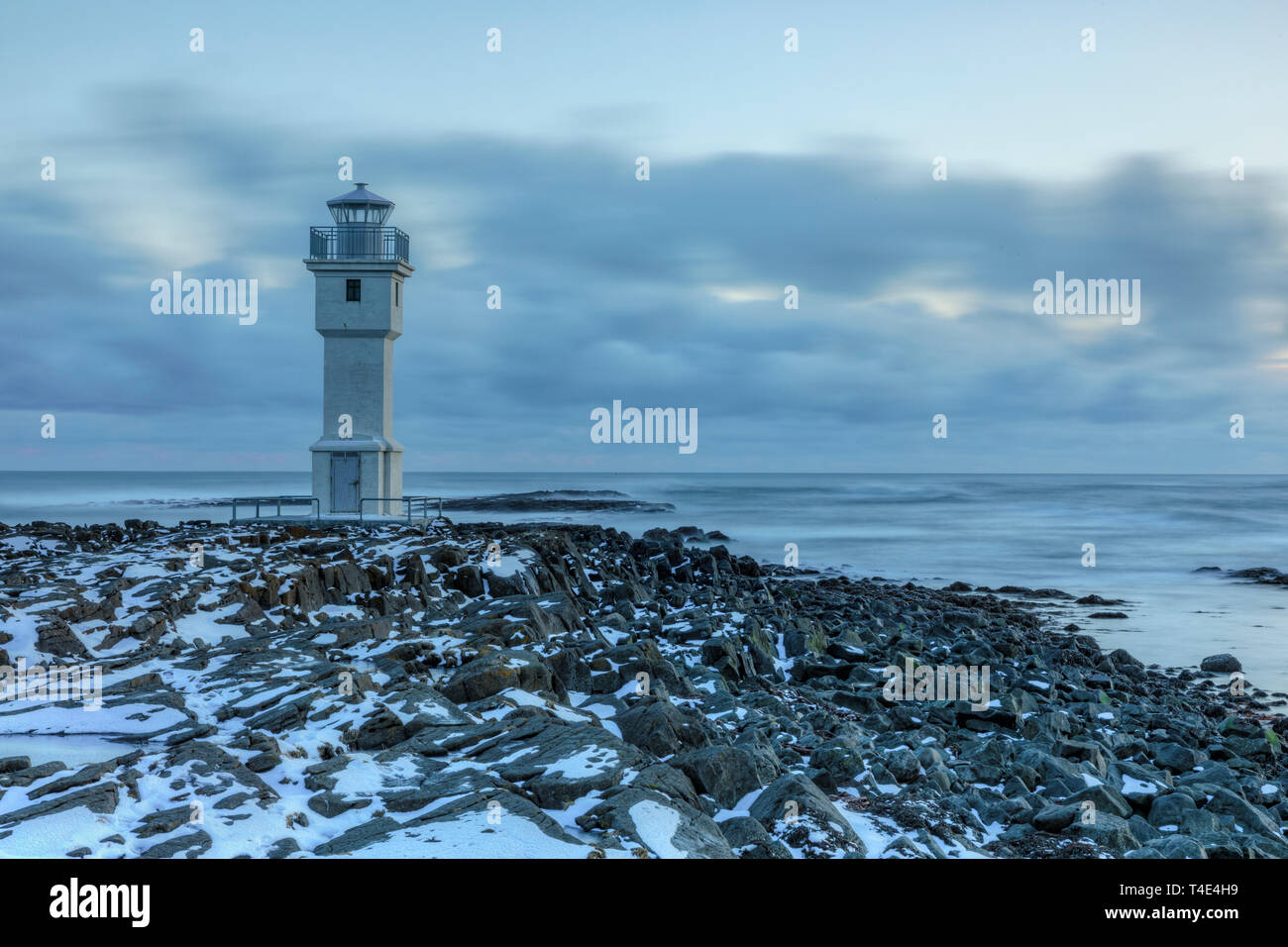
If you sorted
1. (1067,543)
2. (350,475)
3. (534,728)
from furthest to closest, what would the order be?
1. (1067,543)
2. (350,475)
3. (534,728)

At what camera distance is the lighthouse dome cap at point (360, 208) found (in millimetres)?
21281

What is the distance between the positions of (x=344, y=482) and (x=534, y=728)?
15.5 meters

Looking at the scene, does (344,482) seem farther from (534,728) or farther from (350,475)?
(534,728)

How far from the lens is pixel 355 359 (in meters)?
20.8

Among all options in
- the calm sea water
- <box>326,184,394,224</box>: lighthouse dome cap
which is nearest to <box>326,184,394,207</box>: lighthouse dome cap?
<box>326,184,394,224</box>: lighthouse dome cap

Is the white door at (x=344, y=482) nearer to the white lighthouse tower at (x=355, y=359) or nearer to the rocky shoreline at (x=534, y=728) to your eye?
the white lighthouse tower at (x=355, y=359)

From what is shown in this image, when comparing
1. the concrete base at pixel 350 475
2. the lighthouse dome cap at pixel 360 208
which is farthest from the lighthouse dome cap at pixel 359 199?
the concrete base at pixel 350 475

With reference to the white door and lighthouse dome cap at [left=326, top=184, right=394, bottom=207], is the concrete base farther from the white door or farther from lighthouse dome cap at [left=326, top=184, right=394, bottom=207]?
lighthouse dome cap at [left=326, top=184, right=394, bottom=207]

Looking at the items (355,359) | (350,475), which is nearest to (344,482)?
(350,475)

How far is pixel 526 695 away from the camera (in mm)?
7699
